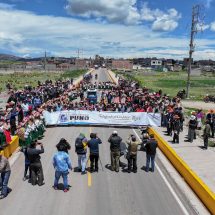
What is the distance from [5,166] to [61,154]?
5.90ft

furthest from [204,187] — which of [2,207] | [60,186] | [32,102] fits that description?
[32,102]

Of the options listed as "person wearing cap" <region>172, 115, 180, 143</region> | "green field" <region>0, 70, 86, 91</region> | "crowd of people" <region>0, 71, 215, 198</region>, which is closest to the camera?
"crowd of people" <region>0, 71, 215, 198</region>

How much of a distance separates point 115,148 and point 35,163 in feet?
11.0

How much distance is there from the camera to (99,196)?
12.5 metres

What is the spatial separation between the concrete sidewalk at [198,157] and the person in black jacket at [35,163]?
6.08 meters

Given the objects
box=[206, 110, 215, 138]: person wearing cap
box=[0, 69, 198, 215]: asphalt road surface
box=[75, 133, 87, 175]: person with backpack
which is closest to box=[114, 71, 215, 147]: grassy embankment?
box=[206, 110, 215, 138]: person wearing cap

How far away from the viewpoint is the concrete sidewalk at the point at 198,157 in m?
15.1

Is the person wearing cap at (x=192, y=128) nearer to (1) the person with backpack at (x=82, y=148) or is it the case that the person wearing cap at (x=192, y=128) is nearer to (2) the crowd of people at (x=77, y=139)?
(2) the crowd of people at (x=77, y=139)

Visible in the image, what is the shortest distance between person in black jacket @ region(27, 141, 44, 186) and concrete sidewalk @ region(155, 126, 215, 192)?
608 centimetres

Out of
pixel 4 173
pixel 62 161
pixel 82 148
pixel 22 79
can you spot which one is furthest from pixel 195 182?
pixel 22 79

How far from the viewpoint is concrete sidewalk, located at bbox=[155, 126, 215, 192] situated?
1507cm

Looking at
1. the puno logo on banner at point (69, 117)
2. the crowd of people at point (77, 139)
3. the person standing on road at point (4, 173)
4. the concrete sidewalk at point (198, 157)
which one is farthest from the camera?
the puno logo on banner at point (69, 117)

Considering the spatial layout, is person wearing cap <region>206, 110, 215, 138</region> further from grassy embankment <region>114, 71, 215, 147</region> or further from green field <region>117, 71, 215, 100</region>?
green field <region>117, 71, 215, 100</region>

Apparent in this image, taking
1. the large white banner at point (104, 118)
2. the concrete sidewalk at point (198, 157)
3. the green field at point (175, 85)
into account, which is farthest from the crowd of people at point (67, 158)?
the green field at point (175, 85)
